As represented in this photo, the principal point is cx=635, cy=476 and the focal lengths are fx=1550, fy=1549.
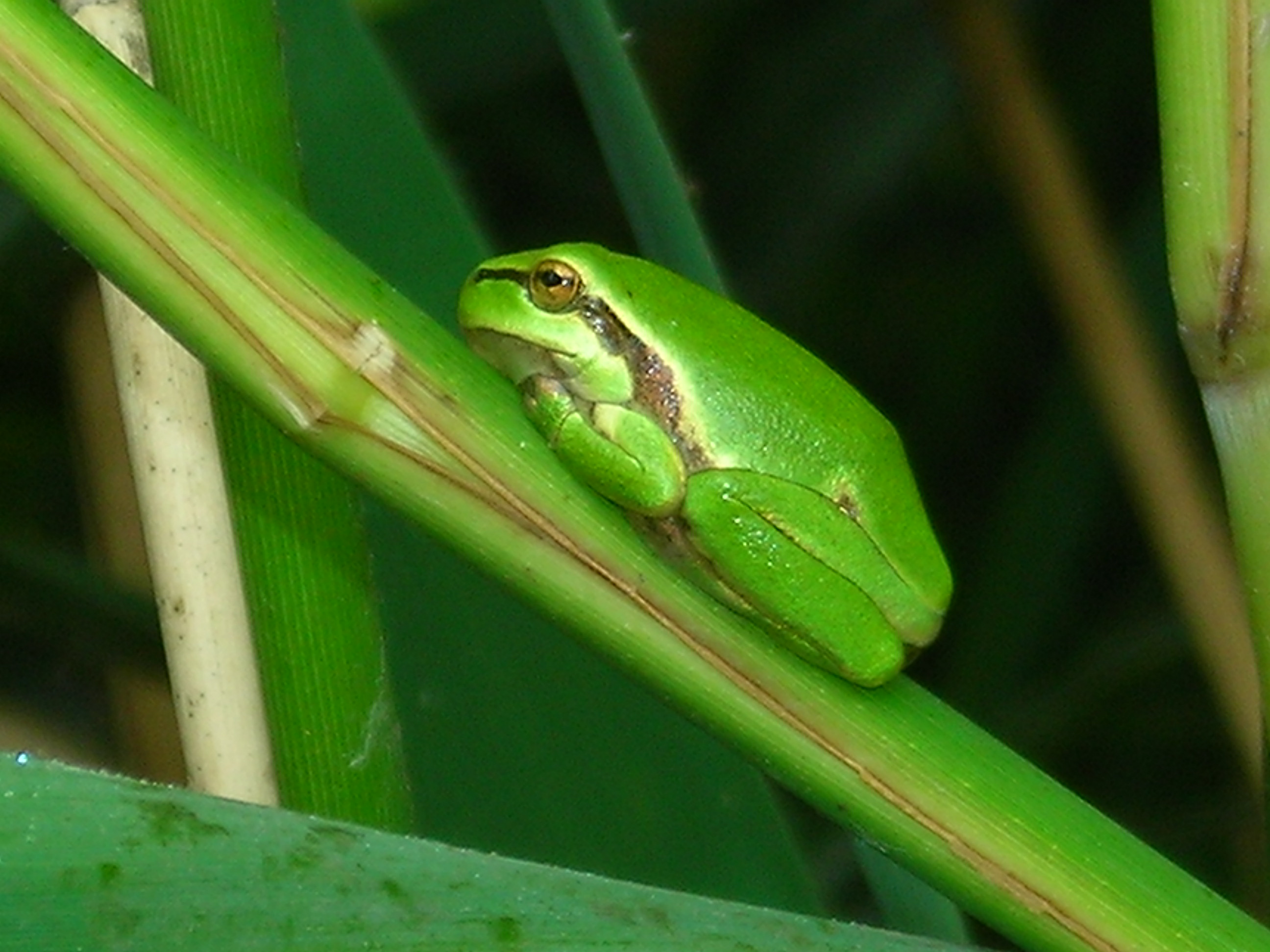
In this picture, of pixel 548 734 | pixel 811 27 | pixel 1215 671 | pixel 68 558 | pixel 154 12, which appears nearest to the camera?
pixel 154 12

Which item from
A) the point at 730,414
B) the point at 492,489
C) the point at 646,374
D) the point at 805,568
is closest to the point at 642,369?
the point at 646,374

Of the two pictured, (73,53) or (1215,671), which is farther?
(1215,671)

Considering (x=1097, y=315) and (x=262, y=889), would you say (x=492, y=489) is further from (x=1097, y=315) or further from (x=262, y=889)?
(x=1097, y=315)

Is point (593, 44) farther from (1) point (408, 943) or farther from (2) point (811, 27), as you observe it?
(2) point (811, 27)

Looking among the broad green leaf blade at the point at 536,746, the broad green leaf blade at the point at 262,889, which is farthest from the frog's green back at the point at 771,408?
the broad green leaf blade at the point at 262,889

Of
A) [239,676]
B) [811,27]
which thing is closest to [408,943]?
[239,676]

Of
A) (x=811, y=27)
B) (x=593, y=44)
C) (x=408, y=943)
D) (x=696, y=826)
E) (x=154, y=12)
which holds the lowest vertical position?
(x=408, y=943)

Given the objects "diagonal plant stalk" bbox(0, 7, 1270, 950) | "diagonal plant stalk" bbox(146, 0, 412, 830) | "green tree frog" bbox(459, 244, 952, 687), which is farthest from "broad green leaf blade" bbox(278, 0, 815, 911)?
"diagonal plant stalk" bbox(0, 7, 1270, 950)

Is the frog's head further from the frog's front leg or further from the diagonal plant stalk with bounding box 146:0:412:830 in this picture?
the diagonal plant stalk with bounding box 146:0:412:830

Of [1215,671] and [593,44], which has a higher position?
[593,44]
